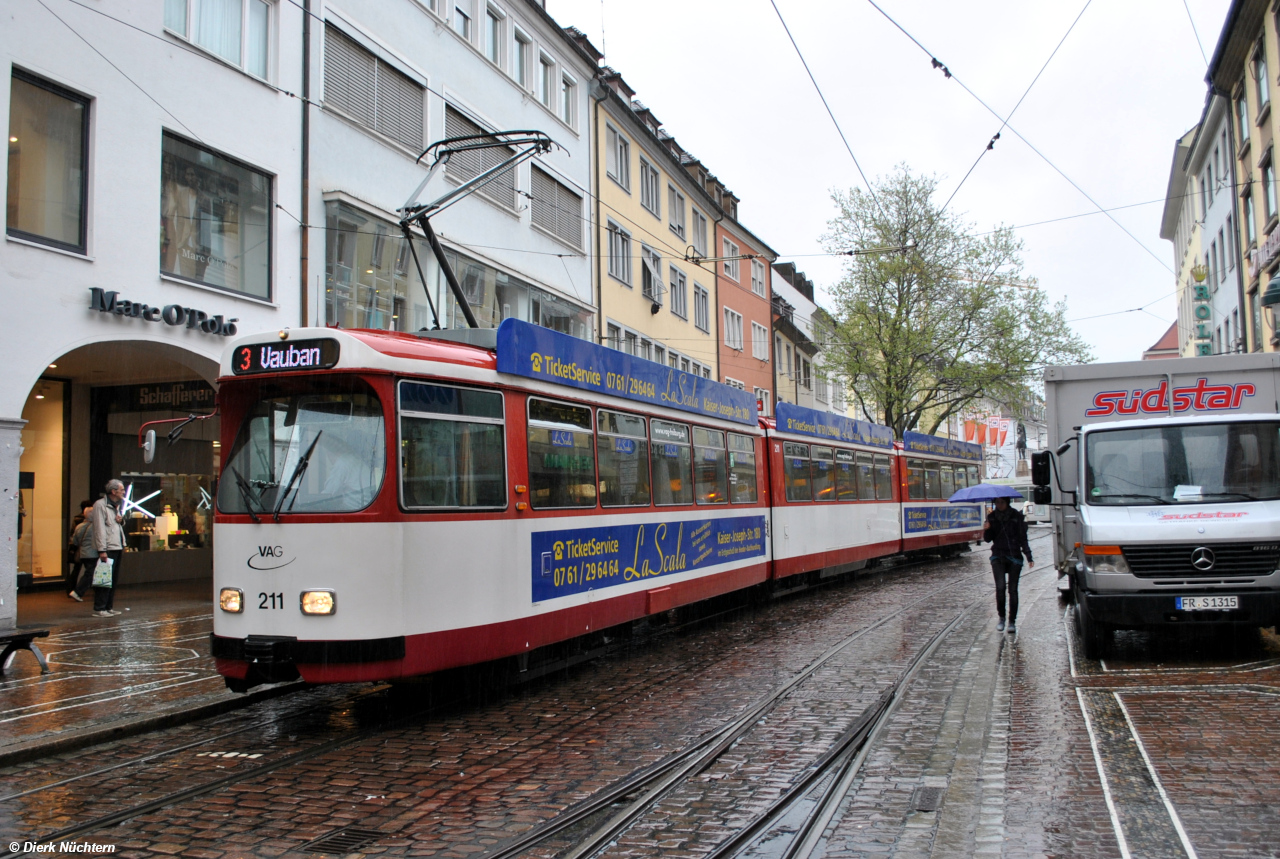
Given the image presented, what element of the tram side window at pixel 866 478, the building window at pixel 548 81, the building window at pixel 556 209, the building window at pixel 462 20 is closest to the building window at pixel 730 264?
the building window at pixel 556 209

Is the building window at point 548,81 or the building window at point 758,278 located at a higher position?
the building window at point 548,81

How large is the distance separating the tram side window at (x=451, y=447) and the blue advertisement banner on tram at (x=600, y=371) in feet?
1.75

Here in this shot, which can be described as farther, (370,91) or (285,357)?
(370,91)

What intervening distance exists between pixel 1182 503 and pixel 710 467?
224 inches

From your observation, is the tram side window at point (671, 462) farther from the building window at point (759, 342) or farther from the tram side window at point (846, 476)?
the building window at point (759, 342)

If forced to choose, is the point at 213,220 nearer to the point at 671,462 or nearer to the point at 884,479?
the point at 671,462

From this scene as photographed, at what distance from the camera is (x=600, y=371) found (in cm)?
1057

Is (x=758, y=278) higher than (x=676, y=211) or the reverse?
the reverse

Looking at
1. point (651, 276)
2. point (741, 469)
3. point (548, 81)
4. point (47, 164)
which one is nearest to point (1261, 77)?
point (651, 276)

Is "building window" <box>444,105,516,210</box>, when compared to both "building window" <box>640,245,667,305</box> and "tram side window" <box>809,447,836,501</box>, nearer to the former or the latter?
"tram side window" <box>809,447,836,501</box>

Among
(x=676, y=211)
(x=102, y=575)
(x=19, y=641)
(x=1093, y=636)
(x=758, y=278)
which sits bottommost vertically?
(x=1093, y=636)

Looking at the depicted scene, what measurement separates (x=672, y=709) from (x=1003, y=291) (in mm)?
37711

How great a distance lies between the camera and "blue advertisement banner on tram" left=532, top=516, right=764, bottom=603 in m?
9.23

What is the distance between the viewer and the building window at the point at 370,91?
17375 millimetres
